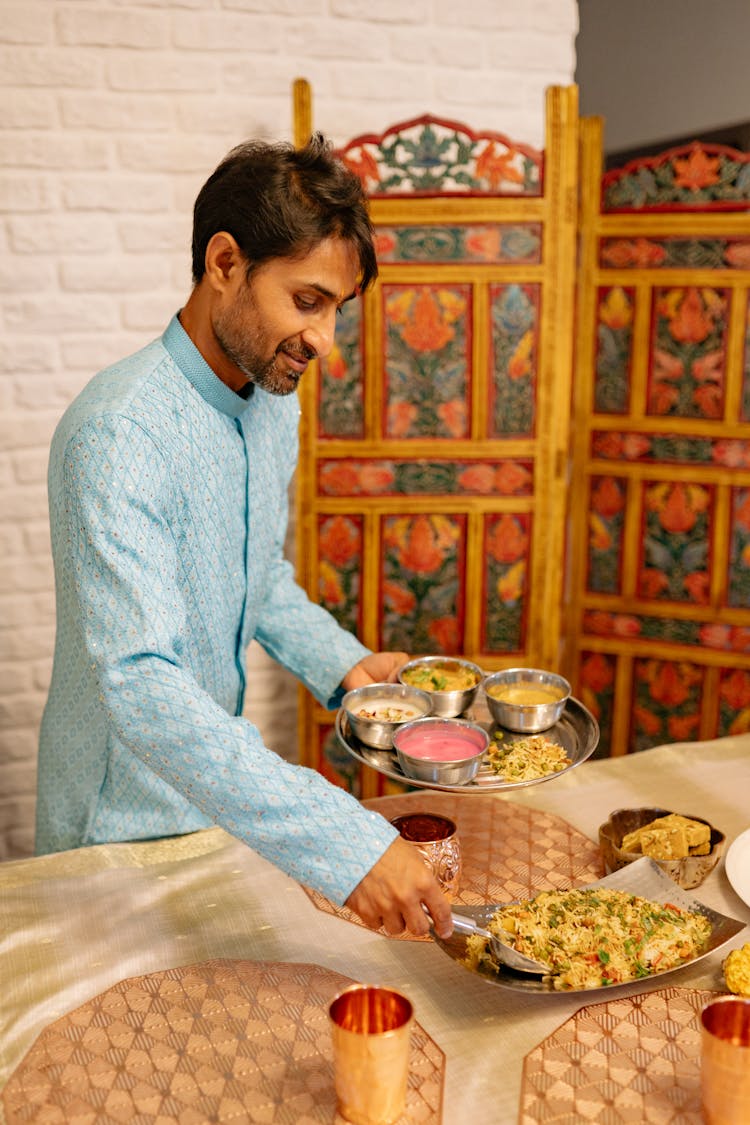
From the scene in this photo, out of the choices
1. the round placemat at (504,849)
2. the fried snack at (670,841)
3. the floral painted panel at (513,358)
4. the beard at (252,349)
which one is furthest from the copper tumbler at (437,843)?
the floral painted panel at (513,358)

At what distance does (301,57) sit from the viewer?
9.49 ft

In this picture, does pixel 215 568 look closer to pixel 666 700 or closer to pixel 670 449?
pixel 670 449

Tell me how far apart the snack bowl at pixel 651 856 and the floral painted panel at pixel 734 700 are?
1.92 meters

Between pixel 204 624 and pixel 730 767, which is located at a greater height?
pixel 204 624

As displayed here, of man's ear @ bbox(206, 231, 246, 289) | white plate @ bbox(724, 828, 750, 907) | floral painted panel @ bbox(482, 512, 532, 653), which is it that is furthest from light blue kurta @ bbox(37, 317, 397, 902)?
floral painted panel @ bbox(482, 512, 532, 653)

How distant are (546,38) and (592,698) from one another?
2.00 metres

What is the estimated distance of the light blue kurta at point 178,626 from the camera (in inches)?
52.8

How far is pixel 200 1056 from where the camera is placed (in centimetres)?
118

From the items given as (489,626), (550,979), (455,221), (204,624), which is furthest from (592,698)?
(550,979)

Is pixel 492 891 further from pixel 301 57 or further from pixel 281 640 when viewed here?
pixel 301 57

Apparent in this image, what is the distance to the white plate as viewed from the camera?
1.47 metres

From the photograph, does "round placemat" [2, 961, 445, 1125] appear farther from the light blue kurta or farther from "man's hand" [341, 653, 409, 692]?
"man's hand" [341, 653, 409, 692]

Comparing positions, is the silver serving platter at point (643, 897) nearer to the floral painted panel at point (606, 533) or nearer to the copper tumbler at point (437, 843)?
the copper tumbler at point (437, 843)

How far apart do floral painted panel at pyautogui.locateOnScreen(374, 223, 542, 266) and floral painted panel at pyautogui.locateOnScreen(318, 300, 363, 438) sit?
0.58 feet
